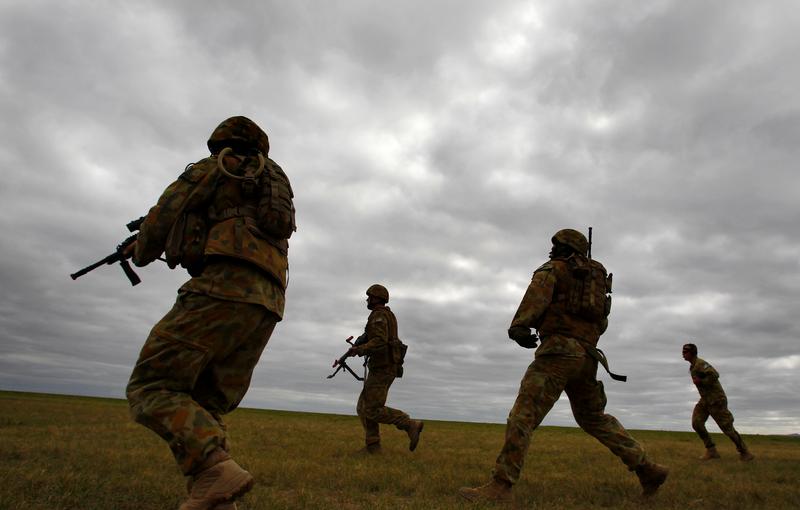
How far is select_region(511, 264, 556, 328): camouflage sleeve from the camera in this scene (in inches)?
242

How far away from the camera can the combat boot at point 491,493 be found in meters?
5.68

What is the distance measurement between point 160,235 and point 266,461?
190 inches

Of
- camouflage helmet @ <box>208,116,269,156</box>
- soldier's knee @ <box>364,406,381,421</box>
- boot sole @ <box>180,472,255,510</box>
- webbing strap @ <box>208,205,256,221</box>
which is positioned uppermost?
camouflage helmet @ <box>208,116,269,156</box>

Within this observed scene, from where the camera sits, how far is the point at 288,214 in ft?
13.0

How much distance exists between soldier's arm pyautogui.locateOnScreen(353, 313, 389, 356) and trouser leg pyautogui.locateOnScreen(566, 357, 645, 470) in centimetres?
403

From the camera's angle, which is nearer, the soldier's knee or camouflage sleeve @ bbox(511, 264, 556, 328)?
camouflage sleeve @ bbox(511, 264, 556, 328)

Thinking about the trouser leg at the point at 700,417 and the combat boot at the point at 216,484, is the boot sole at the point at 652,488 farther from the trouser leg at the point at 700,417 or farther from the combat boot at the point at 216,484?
the trouser leg at the point at 700,417

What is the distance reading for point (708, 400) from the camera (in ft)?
43.1

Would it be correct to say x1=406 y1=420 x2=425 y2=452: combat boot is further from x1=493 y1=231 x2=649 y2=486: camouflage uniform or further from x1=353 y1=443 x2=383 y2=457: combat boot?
x1=493 y1=231 x2=649 y2=486: camouflage uniform

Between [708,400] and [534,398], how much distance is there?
9.30 metres

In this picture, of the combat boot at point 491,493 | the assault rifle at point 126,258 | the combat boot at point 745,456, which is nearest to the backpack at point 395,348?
the combat boot at point 491,493

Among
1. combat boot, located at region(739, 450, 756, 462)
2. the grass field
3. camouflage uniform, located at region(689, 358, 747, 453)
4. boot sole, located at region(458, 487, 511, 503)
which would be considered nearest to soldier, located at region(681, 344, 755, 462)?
camouflage uniform, located at region(689, 358, 747, 453)

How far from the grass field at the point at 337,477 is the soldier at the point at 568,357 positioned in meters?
0.55

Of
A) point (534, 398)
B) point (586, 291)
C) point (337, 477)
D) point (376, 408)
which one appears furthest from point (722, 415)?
point (337, 477)
